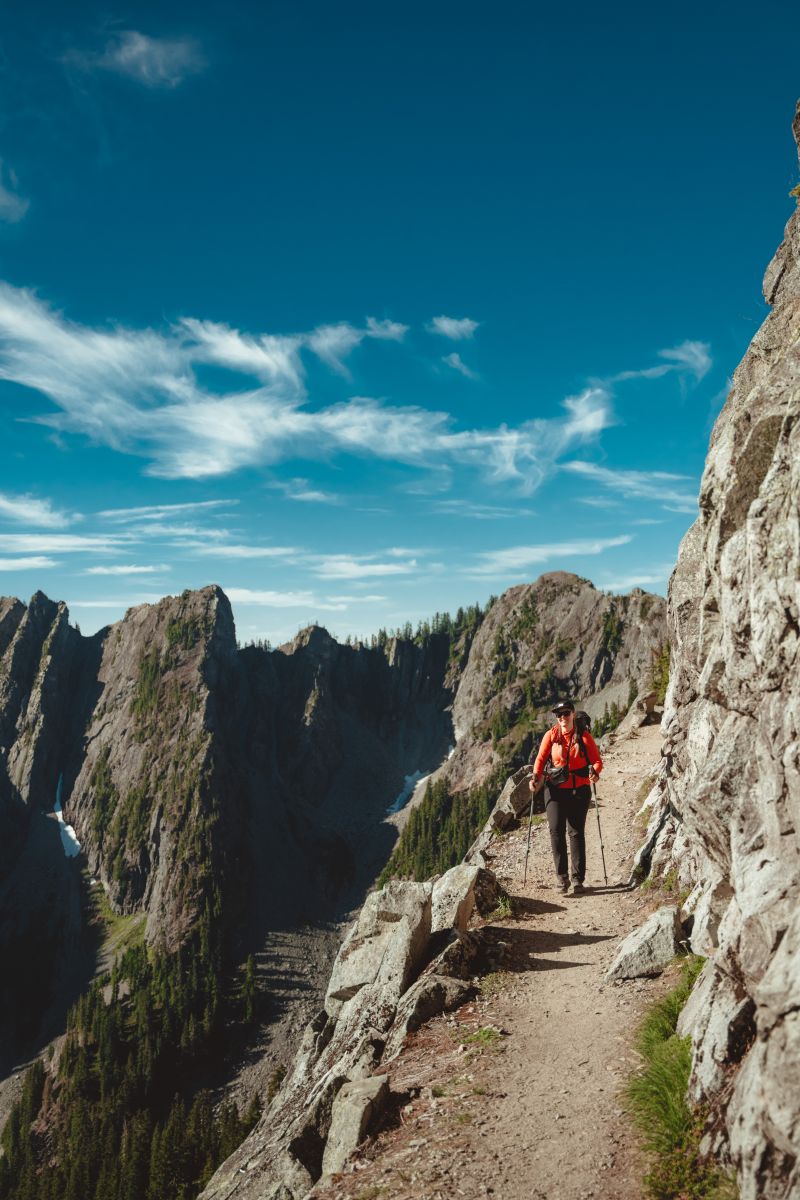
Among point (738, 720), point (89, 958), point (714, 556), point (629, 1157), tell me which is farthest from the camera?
point (89, 958)

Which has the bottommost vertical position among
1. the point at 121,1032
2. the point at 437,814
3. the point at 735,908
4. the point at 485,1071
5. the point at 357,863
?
the point at 121,1032

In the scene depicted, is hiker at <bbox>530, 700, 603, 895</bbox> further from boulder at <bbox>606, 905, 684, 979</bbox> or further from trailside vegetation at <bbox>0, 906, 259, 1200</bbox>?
trailside vegetation at <bbox>0, 906, 259, 1200</bbox>

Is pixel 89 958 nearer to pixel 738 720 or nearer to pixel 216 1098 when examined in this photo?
pixel 216 1098

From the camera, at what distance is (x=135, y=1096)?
116 meters

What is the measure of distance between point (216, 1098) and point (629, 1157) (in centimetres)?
12882

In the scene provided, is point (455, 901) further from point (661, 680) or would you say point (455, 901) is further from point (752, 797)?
point (661, 680)

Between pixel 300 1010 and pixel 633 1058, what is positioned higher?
pixel 633 1058

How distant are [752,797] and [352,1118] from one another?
26.3 ft

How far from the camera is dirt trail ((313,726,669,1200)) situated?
8477 mm

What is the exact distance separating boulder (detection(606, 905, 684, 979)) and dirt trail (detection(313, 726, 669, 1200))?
30 cm

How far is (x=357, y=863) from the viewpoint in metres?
188

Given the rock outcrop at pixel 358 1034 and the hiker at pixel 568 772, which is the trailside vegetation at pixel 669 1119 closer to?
the rock outcrop at pixel 358 1034

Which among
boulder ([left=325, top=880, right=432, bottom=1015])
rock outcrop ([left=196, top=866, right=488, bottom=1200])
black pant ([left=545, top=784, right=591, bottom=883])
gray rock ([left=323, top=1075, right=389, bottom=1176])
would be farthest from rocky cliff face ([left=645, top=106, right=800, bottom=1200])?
boulder ([left=325, top=880, right=432, bottom=1015])

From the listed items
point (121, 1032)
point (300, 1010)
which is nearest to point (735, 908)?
point (300, 1010)
